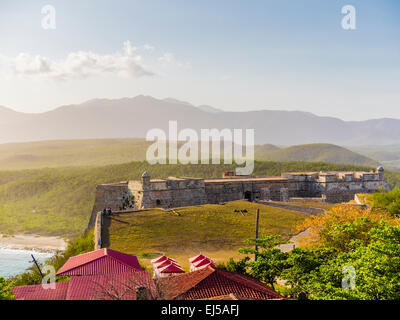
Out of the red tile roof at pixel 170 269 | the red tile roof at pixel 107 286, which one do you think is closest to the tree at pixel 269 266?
the red tile roof at pixel 170 269

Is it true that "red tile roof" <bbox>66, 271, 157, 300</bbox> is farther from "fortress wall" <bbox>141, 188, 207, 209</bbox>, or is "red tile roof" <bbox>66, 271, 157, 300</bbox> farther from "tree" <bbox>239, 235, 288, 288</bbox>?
"fortress wall" <bbox>141, 188, 207, 209</bbox>

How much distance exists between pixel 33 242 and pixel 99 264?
5260cm

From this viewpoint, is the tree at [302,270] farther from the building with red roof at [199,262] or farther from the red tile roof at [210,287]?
the building with red roof at [199,262]

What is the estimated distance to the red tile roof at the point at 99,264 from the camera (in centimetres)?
1552

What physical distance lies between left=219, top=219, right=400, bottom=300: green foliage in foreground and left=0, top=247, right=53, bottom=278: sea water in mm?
38851

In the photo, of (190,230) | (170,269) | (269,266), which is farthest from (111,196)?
(269,266)

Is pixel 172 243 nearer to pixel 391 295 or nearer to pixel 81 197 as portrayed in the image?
pixel 391 295

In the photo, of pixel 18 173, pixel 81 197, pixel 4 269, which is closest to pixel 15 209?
pixel 81 197

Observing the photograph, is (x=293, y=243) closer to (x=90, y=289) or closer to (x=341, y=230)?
(x=341, y=230)

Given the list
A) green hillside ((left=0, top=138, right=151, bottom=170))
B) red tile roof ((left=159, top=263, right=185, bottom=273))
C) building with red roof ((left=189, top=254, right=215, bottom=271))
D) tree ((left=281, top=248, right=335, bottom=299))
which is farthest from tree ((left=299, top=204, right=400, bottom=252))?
green hillside ((left=0, top=138, right=151, bottom=170))

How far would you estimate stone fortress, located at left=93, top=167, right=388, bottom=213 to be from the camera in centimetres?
3559
